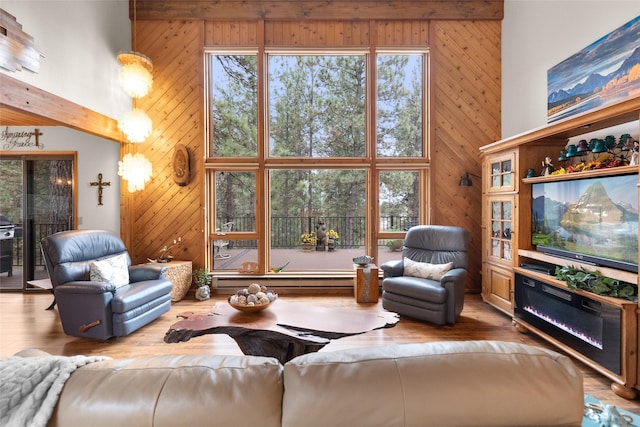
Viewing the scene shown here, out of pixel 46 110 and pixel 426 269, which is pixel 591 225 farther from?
pixel 46 110

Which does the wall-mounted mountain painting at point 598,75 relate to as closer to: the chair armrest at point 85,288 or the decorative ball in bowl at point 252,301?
the decorative ball in bowl at point 252,301

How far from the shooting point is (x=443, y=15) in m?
4.79

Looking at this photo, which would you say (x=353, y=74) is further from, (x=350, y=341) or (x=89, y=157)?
(x=89, y=157)

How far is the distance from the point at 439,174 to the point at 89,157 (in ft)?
18.5

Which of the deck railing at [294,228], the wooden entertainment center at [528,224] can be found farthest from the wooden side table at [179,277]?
Result: the wooden entertainment center at [528,224]

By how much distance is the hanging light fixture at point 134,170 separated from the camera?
178 inches

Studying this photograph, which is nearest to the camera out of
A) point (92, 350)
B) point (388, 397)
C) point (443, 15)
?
point (388, 397)

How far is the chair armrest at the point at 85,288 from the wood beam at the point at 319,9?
13.6 feet

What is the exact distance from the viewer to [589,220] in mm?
2762

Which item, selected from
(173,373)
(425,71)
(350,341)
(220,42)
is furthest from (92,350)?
(425,71)

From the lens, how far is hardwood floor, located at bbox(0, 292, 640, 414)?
116 inches

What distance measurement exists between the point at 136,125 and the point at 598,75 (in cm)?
569

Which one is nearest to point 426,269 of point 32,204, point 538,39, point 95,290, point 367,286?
point 367,286

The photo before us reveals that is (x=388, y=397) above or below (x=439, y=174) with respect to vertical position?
below
